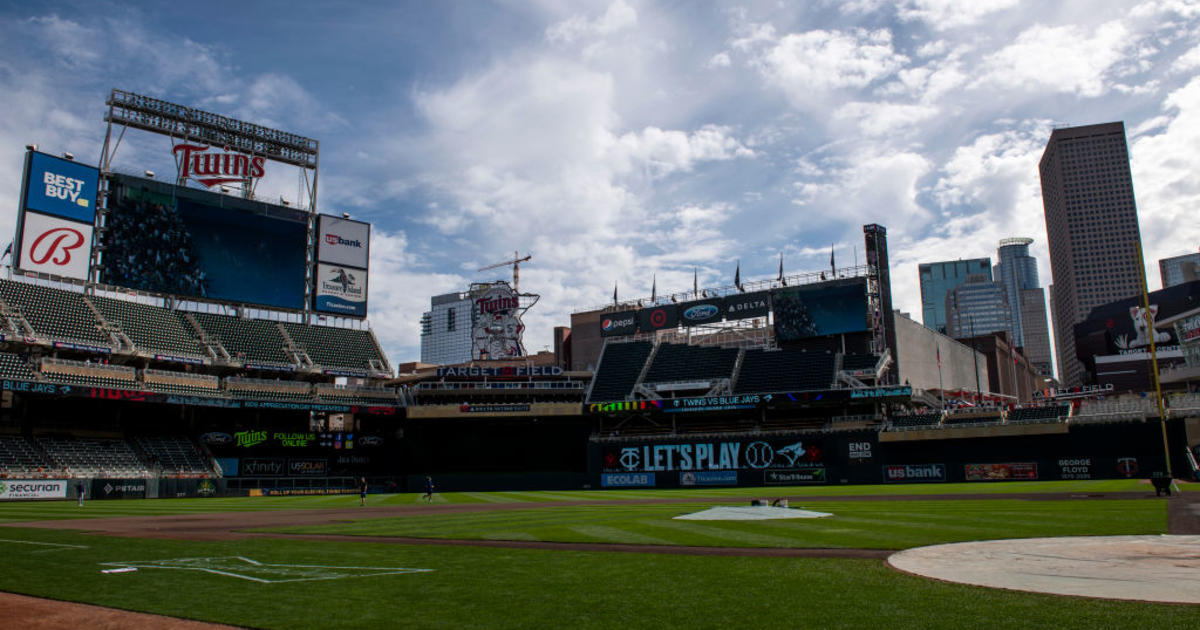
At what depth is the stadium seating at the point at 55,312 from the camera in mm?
50875

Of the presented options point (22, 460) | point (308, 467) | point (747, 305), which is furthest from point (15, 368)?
point (747, 305)

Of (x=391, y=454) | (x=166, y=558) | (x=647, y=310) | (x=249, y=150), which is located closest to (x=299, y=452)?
(x=391, y=454)

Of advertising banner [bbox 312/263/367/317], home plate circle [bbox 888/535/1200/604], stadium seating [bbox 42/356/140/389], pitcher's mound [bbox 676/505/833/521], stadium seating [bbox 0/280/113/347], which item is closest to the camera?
home plate circle [bbox 888/535/1200/604]

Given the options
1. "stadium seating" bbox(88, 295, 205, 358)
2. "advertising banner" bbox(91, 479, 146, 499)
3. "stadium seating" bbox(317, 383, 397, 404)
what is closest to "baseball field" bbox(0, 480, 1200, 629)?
"advertising banner" bbox(91, 479, 146, 499)

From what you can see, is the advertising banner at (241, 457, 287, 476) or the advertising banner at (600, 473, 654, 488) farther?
the advertising banner at (600, 473, 654, 488)

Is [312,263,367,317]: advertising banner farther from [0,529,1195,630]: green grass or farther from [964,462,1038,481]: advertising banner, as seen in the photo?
[0,529,1195,630]: green grass

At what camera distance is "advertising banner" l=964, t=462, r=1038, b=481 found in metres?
47.2

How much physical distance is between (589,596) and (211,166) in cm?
6374

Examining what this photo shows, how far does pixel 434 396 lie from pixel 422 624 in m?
63.5

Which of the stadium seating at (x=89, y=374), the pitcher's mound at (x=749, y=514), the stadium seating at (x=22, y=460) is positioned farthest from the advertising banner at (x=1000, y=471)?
the stadium seating at (x=22, y=460)

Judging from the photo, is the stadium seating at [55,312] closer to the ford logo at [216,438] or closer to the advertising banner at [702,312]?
the ford logo at [216,438]

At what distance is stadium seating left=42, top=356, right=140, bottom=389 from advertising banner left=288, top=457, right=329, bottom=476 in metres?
12.6

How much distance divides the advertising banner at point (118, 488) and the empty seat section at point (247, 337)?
52.9ft

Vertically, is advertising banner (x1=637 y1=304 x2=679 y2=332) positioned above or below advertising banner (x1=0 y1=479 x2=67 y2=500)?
above
